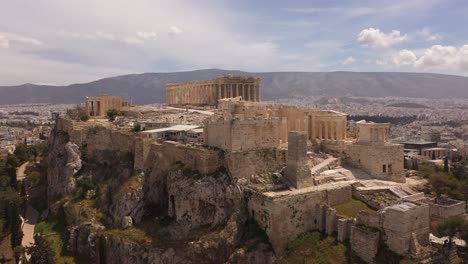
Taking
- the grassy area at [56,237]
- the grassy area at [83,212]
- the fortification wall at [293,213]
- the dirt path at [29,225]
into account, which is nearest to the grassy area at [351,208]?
the fortification wall at [293,213]

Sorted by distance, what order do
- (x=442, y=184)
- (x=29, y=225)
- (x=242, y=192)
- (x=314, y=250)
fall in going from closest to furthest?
1. (x=314, y=250)
2. (x=242, y=192)
3. (x=442, y=184)
4. (x=29, y=225)

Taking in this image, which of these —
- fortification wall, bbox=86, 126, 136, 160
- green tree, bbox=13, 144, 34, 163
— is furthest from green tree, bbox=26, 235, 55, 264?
green tree, bbox=13, 144, 34, 163

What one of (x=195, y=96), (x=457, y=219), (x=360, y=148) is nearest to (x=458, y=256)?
(x=457, y=219)

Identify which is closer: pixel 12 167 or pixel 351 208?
pixel 351 208

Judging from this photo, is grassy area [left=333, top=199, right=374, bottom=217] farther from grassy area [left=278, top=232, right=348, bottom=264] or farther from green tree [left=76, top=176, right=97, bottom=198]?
green tree [left=76, top=176, right=97, bottom=198]

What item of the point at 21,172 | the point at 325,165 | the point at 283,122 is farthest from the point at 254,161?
the point at 21,172

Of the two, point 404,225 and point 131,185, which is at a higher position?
point 404,225

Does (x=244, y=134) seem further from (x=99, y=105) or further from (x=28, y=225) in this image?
(x=99, y=105)
